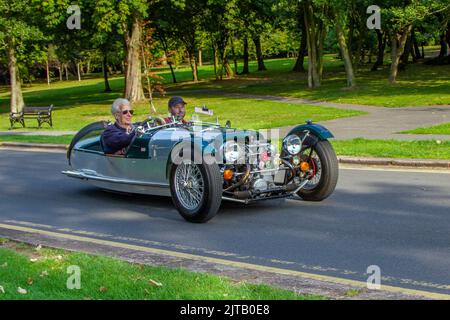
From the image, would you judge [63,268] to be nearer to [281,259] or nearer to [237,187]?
[281,259]

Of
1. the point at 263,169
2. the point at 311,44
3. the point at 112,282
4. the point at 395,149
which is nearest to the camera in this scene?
the point at 112,282

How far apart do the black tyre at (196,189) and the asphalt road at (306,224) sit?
0.19 meters

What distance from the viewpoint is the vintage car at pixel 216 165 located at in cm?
843

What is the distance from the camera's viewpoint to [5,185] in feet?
41.5

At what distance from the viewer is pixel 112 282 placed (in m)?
5.75

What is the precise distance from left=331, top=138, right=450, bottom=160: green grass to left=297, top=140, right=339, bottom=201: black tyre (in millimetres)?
4066

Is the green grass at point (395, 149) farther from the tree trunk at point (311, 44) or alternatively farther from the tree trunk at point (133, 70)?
the tree trunk at point (133, 70)

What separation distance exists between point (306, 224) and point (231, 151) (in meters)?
1.30

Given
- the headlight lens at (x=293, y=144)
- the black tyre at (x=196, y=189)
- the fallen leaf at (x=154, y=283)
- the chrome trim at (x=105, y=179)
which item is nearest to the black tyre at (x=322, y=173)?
the headlight lens at (x=293, y=144)

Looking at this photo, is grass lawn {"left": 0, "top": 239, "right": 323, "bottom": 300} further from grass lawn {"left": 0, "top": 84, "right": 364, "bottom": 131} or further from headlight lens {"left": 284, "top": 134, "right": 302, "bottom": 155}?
grass lawn {"left": 0, "top": 84, "right": 364, "bottom": 131}

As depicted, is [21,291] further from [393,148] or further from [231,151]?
[393,148]

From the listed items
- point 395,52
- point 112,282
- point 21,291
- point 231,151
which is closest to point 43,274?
point 21,291

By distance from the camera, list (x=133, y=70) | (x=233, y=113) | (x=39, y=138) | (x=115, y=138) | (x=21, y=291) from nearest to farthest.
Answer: (x=21, y=291) < (x=115, y=138) < (x=39, y=138) < (x=233, y=113) < (x=133, y=70)
